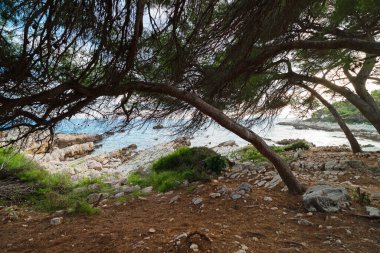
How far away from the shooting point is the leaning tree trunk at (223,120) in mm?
3039

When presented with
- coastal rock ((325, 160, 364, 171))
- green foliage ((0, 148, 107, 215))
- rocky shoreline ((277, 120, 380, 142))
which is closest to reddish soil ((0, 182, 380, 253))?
green foliage ((0, 148, 107, 215))

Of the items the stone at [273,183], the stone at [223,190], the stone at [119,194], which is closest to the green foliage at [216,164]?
the stone at [223,190]

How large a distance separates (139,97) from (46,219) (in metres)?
2.54

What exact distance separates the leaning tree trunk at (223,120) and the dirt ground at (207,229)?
10.2 inches

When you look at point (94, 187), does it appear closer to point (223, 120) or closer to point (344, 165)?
point (223, 120)

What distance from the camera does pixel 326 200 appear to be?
322 centimetres

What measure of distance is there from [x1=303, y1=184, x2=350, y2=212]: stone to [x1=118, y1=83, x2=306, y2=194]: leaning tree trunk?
42 cm

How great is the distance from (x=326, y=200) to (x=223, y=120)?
5.52ft

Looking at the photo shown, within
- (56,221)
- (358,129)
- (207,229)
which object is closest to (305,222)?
(207,229)

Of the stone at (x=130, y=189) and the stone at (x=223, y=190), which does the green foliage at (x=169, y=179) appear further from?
the stone at (x=223, y=190)

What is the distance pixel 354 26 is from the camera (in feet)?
12.1

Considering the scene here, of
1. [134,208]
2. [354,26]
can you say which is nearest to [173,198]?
[134,208]

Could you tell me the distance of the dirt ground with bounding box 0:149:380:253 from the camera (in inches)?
95.7

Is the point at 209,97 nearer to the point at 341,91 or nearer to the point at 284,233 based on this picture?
the point at 284,233
